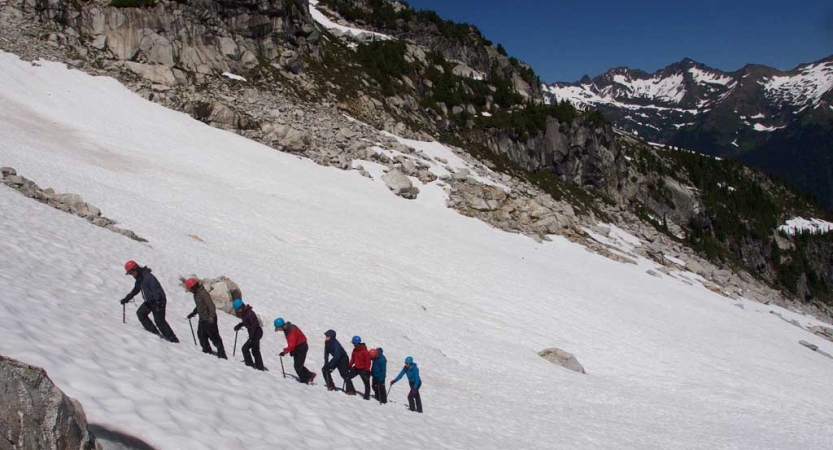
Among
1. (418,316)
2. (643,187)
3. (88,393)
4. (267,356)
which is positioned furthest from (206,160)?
(643,187)

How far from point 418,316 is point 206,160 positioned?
22391 millimetres

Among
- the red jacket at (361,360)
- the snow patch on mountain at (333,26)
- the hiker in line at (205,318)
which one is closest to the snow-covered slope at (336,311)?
the hiker in line at (205,318)

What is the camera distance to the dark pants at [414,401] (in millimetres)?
12091

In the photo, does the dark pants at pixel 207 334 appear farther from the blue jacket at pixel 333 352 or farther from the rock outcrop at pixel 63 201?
the rock outcrop at pixel 63 201

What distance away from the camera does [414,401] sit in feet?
40.2

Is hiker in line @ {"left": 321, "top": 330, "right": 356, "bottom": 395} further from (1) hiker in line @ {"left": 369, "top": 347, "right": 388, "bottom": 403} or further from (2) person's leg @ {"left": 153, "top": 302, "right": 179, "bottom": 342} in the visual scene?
(2) person's leg @ {"left": 153, "top": 302, "right": 179, "bottom": 342}

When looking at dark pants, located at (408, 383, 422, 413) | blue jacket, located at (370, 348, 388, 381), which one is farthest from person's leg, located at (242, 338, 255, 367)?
dark pants, located at (408, 383, 422, 413)

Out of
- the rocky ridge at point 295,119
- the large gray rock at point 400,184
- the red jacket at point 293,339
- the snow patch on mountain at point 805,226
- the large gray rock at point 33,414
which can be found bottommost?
the red jacket at point 293,339

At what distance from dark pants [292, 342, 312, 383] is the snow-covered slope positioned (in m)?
0.64

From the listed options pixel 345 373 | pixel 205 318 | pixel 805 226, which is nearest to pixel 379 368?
pixel 345 373

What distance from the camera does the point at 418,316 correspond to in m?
20.9

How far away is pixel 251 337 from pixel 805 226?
173 meters

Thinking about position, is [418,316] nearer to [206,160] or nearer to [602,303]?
[602,303]

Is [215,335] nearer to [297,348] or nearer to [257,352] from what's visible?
[257,352]
